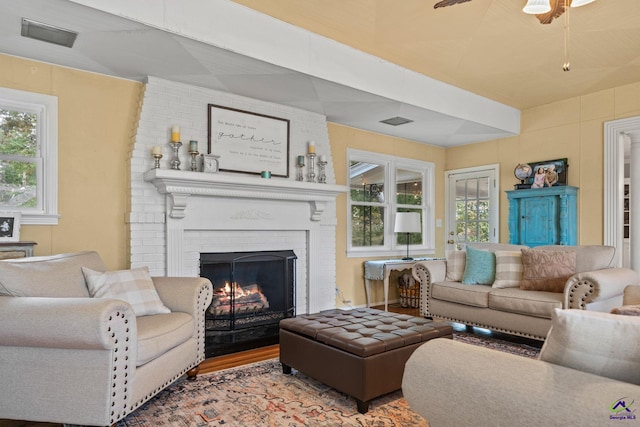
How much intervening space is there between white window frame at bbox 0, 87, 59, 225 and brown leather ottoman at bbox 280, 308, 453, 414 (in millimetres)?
2050

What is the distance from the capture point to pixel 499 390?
1116 mm

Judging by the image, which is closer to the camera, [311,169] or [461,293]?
[461,293]

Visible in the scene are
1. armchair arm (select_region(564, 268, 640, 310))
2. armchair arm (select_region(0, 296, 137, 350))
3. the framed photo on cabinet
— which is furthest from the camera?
the framed photo on cabinet

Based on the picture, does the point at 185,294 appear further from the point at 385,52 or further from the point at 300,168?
the point at 385,52

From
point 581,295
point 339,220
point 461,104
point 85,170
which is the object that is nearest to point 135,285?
point 85,170

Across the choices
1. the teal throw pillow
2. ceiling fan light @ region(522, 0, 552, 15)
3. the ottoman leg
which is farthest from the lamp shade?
the ottoman leg

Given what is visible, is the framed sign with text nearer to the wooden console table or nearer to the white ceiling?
the white ceiling

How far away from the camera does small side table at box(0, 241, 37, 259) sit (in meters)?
2.70

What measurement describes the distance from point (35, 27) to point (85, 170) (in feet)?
3.62

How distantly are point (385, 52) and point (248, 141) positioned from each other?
1.55 meters

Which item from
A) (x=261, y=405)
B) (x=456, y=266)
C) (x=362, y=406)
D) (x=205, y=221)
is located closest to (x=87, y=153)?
(x=205, y=221)

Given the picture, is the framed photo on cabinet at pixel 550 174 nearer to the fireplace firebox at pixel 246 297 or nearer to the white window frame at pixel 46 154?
the fireplace firebox at pixel 246 297

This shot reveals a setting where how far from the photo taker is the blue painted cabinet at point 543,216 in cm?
471

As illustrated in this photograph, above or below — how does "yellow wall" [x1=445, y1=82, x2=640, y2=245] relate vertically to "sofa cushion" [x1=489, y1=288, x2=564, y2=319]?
above
